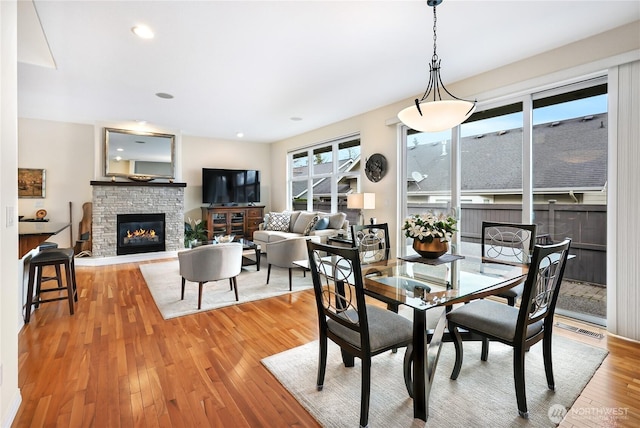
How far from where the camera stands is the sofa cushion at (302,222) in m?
6.13

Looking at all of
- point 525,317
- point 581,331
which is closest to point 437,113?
point 525,317

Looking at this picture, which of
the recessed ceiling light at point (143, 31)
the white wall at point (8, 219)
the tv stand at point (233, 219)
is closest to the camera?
the white wall at point (8, 219)

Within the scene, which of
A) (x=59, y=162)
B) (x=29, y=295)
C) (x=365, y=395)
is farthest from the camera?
(x=59, y=162)

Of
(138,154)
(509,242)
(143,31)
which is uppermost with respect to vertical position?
(143,31)

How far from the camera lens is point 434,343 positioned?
1.84 metres

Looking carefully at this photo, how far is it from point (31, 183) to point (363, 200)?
20.0 ft

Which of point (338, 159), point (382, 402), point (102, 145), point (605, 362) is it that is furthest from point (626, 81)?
point (102, 145)

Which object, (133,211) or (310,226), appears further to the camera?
(133,211)

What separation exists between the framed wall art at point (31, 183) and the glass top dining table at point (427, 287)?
6.53 m

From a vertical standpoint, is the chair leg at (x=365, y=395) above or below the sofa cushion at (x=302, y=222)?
below

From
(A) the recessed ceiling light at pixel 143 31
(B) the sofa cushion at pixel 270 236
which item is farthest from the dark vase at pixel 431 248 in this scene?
(B) the sofa cushion at pixel 270 236

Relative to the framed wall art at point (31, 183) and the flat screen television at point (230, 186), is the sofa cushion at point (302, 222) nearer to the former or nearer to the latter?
the flat screen television at point (230, 186)

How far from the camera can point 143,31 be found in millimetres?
2766

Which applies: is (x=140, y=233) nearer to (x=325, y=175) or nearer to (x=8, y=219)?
(x=325, y=175)
